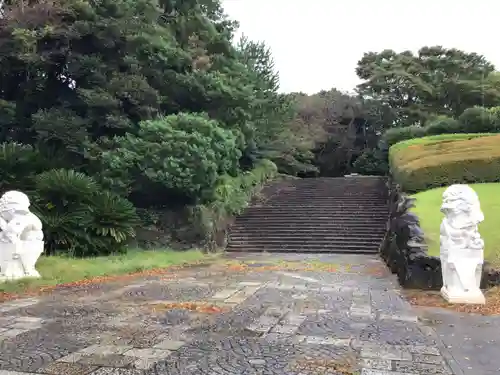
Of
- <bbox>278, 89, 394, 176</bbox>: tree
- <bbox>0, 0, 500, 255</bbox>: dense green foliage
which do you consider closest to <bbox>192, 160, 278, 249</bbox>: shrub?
<bbox>0, 0, 500, 255</bbox>: dense green foliage

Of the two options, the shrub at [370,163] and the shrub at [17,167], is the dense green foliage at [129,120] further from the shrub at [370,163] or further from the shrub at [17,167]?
the shrub at [370,163]

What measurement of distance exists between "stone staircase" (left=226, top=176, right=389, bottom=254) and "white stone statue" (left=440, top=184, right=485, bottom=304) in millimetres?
6743

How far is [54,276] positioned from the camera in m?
8.18

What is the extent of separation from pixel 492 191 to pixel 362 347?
8.69 m

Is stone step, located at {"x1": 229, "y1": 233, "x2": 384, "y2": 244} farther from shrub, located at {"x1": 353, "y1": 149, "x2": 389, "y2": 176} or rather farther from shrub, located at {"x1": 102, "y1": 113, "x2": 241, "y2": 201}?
shrub, located at {"x1": 353, "y1": 149, "x2": 389, "y2": 176}

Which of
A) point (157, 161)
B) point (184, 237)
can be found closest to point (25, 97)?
point (157, 161)

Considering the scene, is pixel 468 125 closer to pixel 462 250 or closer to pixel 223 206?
pixel 223 206

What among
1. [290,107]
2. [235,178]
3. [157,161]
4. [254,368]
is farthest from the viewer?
[290,107]

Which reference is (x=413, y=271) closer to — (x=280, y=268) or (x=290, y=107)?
(x=280, y=268)

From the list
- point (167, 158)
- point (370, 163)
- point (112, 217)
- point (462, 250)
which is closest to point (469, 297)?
point (462, 250)

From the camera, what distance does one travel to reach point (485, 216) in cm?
924

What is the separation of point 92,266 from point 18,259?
5.40 feet

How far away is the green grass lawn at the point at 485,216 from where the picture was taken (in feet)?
25.2

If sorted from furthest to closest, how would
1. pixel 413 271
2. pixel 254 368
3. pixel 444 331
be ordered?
pixel 413 271 → pixel 444 331 → pixel 254 368
